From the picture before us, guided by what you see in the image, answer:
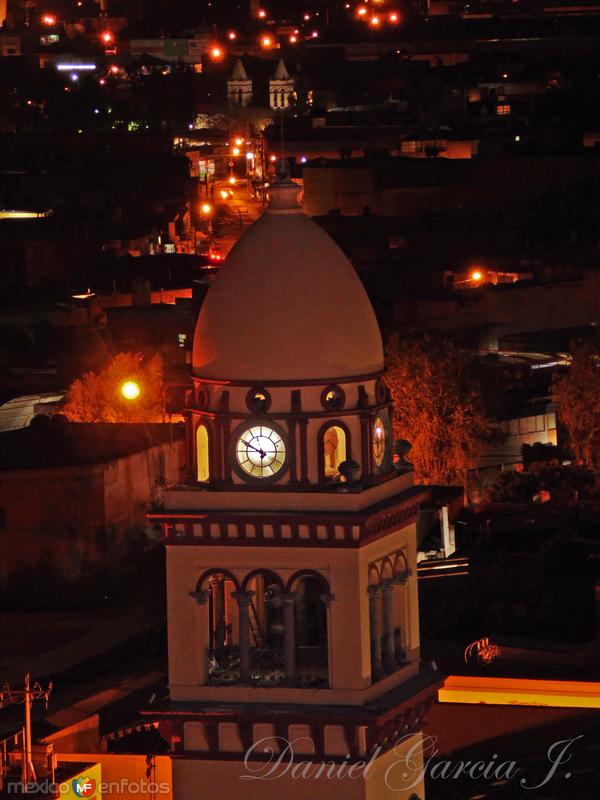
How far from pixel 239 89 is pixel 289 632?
317 feet

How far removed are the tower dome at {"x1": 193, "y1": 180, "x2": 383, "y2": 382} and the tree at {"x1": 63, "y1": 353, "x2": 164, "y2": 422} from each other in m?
28.5

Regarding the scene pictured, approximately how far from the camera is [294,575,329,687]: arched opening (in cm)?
1978

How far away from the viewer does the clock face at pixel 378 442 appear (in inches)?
786

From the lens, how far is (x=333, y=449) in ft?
65.7

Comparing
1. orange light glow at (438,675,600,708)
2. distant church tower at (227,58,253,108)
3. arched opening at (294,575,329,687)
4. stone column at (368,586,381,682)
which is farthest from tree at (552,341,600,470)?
distant church tower at (227,58,253,108)

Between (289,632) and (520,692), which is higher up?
(289,632)

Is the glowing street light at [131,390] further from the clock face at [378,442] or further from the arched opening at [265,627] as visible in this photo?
the clock face at [378,442]

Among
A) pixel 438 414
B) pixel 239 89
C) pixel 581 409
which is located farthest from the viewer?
pixel 239 89

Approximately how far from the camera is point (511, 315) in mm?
60281

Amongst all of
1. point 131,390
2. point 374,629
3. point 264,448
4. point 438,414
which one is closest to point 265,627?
point 374,629

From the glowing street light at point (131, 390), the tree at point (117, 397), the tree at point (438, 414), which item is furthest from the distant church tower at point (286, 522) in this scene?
the glowing street light at point (131, 390)

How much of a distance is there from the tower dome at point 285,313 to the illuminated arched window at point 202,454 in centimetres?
32

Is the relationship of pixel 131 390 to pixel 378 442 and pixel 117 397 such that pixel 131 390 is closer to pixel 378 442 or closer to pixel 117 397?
pixel 117 397

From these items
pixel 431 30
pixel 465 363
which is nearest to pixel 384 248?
pixel 465 363
